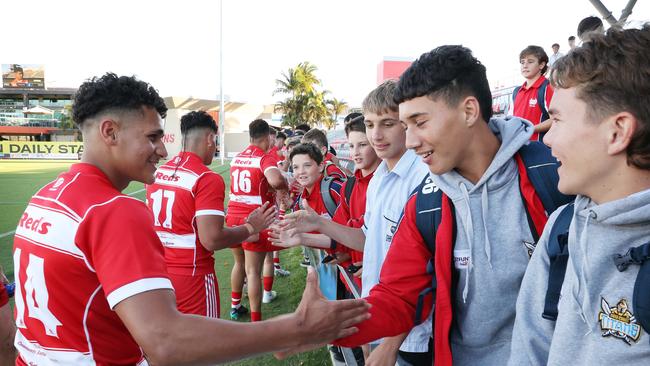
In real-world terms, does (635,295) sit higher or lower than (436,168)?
lower

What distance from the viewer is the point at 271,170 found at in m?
5.40

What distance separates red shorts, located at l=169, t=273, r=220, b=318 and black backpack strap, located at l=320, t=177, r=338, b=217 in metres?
1.33

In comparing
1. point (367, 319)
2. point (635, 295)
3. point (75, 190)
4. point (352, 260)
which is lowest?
point (352, 260)

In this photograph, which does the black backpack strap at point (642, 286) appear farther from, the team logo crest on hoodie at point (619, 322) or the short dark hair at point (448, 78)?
the short dark hair at point (448, 78)

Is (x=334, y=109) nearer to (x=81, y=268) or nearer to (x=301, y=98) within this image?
(x=301, y=98)

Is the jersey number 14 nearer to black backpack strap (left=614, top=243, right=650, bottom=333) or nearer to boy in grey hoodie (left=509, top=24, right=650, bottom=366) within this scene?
boy in grey hoodie (left=509, top=24, right=650, bottom=366)

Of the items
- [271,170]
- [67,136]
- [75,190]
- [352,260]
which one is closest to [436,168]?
[75,190]

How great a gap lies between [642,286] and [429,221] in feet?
2.46

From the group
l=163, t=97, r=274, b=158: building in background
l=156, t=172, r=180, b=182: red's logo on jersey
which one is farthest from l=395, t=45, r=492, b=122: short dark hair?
l=163, t=97, r=274, b=158: building in background

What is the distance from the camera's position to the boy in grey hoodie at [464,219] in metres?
1.55

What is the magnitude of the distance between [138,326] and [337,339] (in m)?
0.72

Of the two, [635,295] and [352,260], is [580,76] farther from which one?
[352,260]

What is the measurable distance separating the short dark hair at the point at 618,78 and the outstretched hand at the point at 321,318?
1.03 metres

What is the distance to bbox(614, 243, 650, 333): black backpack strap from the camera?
3.22ft
